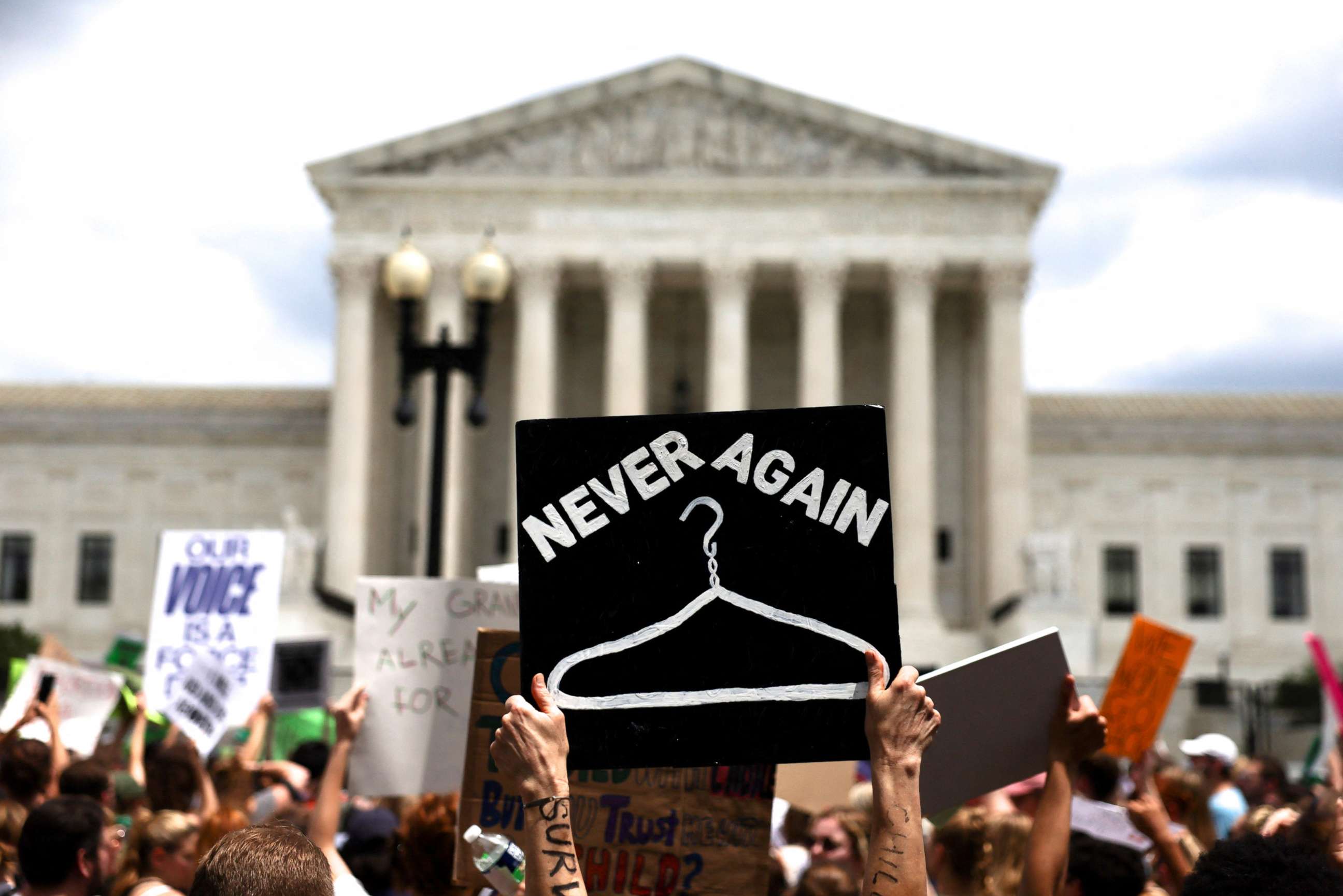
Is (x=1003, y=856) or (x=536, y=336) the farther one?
(x=536, y=336)

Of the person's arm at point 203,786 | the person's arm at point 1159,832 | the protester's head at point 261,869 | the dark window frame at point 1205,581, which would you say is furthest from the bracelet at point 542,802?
the dark window frame at point 1205,581

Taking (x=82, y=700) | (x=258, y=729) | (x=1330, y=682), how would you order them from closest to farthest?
(x=258, y=729) → (x=82, y=700) → (x=1330, y=682)

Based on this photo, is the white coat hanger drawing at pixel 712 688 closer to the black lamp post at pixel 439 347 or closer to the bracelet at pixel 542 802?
the bracelet at pixel 542 802

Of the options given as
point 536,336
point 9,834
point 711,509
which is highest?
point 536,336

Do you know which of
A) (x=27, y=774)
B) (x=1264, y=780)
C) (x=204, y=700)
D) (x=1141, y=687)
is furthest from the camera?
(x=1264, y=780)

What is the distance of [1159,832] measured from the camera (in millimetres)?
7297

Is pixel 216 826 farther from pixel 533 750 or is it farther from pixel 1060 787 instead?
pixel 1060 787

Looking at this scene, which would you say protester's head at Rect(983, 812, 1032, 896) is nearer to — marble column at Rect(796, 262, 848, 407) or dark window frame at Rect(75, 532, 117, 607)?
marble column at Rect(796, 262, 848, 407)

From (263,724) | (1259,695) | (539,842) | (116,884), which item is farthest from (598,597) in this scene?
(1259,695)

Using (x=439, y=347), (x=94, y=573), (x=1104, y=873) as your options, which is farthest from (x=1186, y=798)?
(x=94, y=573)

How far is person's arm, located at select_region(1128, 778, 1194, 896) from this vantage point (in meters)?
7.14

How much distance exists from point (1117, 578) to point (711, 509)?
183 ft

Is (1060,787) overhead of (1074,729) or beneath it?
beneath

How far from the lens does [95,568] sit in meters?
58.5
